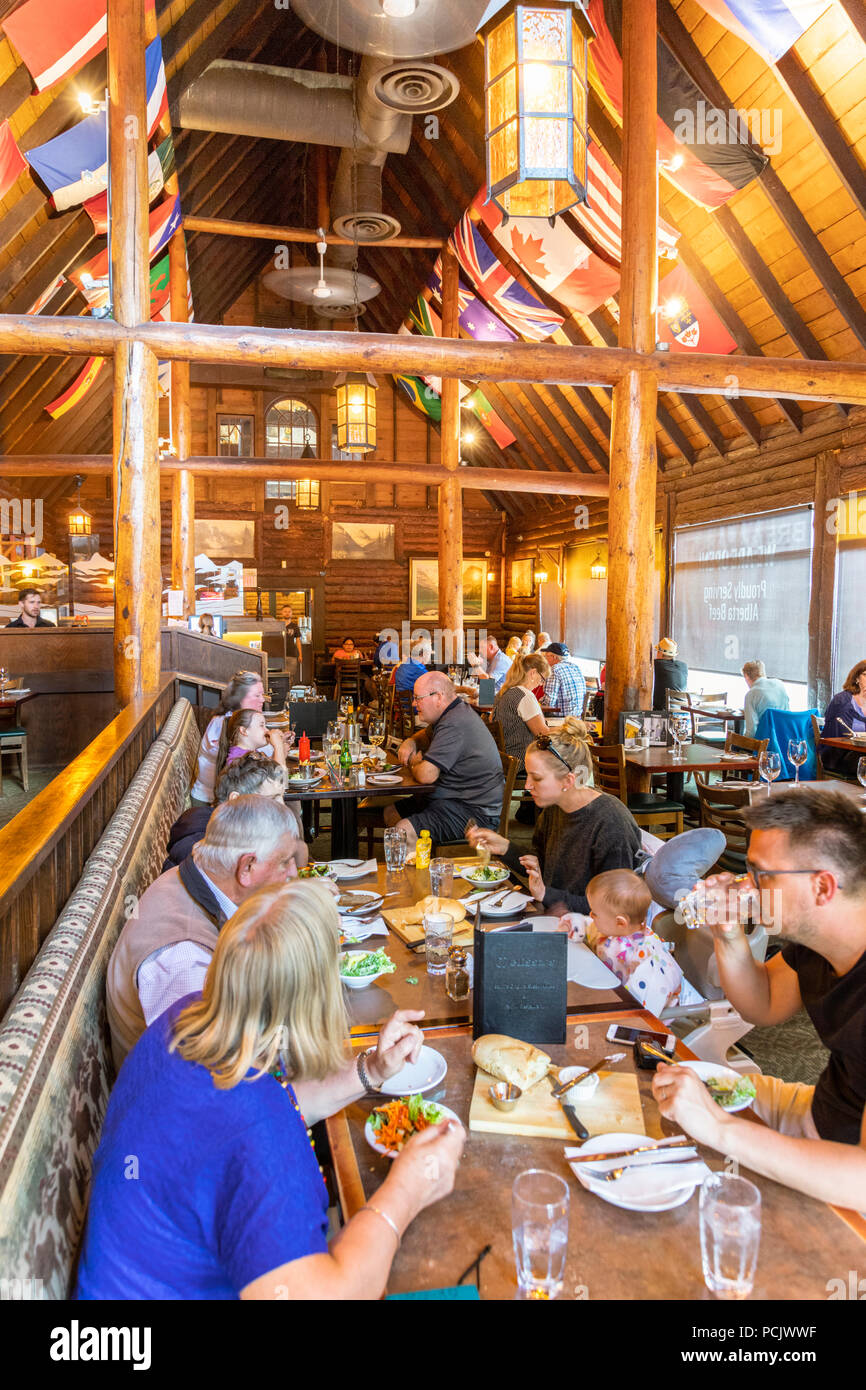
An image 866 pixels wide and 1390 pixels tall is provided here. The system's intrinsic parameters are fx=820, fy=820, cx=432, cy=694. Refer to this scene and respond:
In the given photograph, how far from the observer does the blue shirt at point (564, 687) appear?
27.3 feet

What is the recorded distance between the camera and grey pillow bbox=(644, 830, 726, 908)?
2617 millimetres

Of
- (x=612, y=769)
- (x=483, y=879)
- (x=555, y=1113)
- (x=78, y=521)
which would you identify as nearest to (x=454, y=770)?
(x=612, y=769)

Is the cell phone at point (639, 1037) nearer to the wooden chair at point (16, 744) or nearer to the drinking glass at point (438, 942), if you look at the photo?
the drinking glass at point (438, 942)

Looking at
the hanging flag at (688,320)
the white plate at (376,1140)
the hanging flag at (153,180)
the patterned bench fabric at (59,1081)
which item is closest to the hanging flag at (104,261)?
the hanging flag at (153,180)

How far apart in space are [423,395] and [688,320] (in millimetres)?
7062

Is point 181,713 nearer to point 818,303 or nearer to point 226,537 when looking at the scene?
point 818,303

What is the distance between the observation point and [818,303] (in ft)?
24.5

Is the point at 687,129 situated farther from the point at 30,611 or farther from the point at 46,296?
the point at 30,611

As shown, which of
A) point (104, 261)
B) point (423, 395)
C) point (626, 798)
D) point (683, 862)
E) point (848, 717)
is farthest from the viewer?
point (423, 395)

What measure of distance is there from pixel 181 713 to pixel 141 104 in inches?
165

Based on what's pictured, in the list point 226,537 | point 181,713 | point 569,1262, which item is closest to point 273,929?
point 569,1262

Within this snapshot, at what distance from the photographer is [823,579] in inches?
324

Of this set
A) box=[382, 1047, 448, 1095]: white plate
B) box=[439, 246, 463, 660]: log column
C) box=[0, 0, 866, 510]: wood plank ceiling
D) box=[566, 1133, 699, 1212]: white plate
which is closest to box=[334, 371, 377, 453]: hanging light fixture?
box=[439, 246, 463, 660]: log column

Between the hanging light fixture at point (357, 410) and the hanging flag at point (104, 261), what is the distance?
7.84 ft
